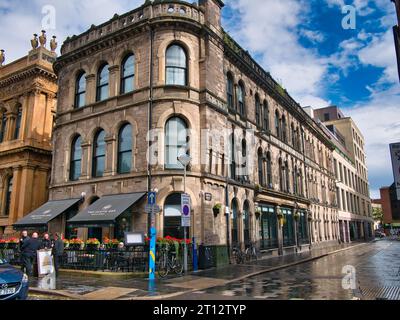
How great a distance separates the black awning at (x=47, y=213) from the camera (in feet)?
67.9

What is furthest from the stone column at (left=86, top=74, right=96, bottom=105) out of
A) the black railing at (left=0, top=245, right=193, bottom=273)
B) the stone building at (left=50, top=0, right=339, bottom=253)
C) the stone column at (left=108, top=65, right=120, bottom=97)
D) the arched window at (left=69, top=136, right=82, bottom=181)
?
the black railing at (left=0, top=245, right=193, bottom=273)

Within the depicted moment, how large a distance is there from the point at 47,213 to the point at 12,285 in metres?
13.9

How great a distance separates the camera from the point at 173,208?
17953mm

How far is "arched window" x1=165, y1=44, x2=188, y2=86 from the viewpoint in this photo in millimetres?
20016

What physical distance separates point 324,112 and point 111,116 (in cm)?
6527

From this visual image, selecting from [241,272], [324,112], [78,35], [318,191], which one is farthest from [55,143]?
[324,112]

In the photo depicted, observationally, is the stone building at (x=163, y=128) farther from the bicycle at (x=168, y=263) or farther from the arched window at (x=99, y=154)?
the bicycle at (x=168, y=263)

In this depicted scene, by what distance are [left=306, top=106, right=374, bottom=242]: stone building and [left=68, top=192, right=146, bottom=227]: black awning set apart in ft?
132

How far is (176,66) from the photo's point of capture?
20156 mm

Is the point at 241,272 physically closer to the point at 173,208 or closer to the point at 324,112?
the point at 173,208

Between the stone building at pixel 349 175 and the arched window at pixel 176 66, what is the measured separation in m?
36.5

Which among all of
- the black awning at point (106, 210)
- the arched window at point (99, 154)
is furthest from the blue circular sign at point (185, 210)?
the arched window at point (99, 154)

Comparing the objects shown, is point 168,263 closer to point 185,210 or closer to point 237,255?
point 185,210

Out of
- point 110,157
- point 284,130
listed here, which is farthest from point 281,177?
point 110,157
